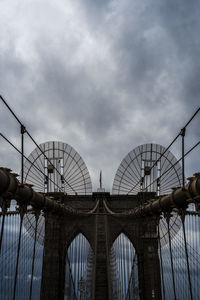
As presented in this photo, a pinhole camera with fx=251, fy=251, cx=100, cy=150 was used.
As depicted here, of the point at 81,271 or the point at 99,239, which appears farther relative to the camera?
the point at 99,239

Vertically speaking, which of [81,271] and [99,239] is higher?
[99,239]

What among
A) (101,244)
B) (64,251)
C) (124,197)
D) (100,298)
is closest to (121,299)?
(100,298)

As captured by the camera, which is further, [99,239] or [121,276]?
[99,239]

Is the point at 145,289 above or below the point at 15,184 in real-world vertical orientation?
below

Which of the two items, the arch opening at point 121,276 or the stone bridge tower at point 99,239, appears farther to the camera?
the stone bridge tower at point 99,239

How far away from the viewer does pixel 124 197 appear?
101 feet

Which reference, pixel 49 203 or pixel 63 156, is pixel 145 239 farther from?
pixel 49 203

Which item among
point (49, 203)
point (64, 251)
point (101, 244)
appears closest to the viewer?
point (49, 203)

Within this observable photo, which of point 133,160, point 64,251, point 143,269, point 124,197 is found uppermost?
point 133,160

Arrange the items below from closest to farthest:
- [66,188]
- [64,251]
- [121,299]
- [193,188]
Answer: [193,188] < [121,299] < [64,251] < [66,188]

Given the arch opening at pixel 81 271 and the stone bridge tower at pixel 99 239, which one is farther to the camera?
the stone bridge tower at pixel 99 239

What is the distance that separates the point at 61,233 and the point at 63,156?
8.64 metres

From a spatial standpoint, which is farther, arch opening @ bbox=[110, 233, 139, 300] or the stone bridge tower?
the stone bridge tower

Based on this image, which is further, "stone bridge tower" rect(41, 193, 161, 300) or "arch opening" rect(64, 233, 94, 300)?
"stone bridge tower" rect(41, 193, 161, 300)
